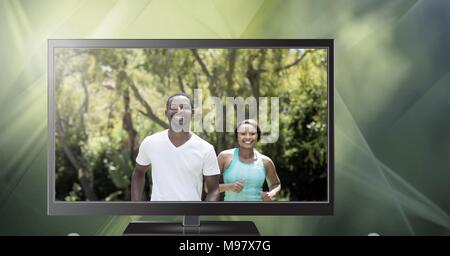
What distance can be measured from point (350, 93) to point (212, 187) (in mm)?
1238

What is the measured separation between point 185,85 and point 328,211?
3.95 feet

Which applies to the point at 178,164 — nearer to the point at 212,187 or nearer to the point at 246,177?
the point at 212,187

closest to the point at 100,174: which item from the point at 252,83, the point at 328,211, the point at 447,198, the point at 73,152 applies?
the point at 73,152

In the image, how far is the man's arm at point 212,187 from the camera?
14.3ft

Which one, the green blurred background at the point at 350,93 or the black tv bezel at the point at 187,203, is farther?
the green blurred background at the point at 350,93

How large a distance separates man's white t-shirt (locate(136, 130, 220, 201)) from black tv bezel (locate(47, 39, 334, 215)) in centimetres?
7

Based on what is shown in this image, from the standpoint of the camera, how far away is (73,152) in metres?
4.32

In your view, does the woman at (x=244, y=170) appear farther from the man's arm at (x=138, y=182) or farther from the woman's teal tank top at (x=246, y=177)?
the man's arm at (x=138, y=182)

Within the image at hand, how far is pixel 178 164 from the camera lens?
433cm

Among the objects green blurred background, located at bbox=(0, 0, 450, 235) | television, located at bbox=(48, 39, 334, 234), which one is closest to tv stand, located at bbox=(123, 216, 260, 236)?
television, located at bbox=(48, 39, 334, 234)

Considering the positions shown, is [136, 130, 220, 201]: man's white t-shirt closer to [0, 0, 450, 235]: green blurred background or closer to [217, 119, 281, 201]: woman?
[217, 119, 281, 201]: woman

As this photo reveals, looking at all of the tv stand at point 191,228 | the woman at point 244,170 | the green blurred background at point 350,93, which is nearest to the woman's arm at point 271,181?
the woman at point 244,170

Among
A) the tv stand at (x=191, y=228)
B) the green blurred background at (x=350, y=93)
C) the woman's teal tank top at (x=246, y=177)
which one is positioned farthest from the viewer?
the green blurred background at (x=350, y=93)

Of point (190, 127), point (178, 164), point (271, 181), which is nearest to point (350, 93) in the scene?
point (271, 181)
